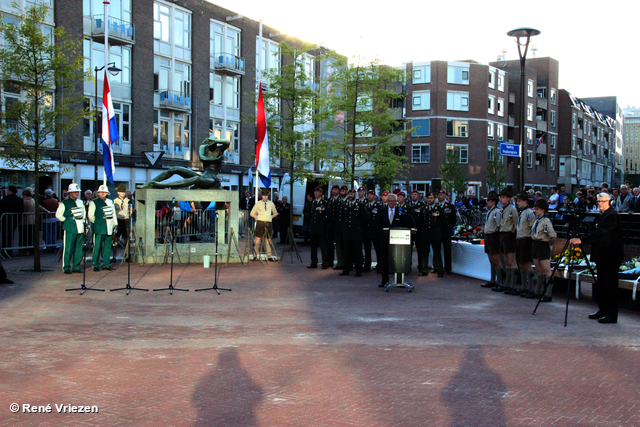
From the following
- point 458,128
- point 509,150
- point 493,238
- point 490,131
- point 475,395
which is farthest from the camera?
point 490,131

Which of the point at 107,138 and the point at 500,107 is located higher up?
the point at 500,107

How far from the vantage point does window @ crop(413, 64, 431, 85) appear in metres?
65.5

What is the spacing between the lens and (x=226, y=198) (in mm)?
18047

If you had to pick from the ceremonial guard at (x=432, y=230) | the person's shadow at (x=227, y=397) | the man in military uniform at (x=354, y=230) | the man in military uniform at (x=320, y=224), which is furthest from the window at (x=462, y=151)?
the person's shadow at (x=227, y=397)

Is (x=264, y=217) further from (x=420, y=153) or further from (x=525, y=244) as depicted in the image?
(x=420, y=153)

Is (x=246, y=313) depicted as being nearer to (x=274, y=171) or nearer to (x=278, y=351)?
(x=278, y=351)

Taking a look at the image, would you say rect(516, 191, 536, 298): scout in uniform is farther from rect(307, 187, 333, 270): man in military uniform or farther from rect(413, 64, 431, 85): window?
rect(413, 64, 431, 85): window

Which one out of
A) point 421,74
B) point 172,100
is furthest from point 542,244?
point 421,74

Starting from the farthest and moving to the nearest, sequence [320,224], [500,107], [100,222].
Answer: [500,107]
[320,224]
[100,222]

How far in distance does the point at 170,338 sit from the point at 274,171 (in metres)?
41.8

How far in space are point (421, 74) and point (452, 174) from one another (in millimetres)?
12181

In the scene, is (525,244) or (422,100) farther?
(422,100)

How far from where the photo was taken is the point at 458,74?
216 feet

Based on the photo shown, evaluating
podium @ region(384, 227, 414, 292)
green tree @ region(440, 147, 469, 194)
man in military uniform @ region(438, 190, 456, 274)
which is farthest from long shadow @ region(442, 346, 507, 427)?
green tree @ region(440, 147, 469, 194)
